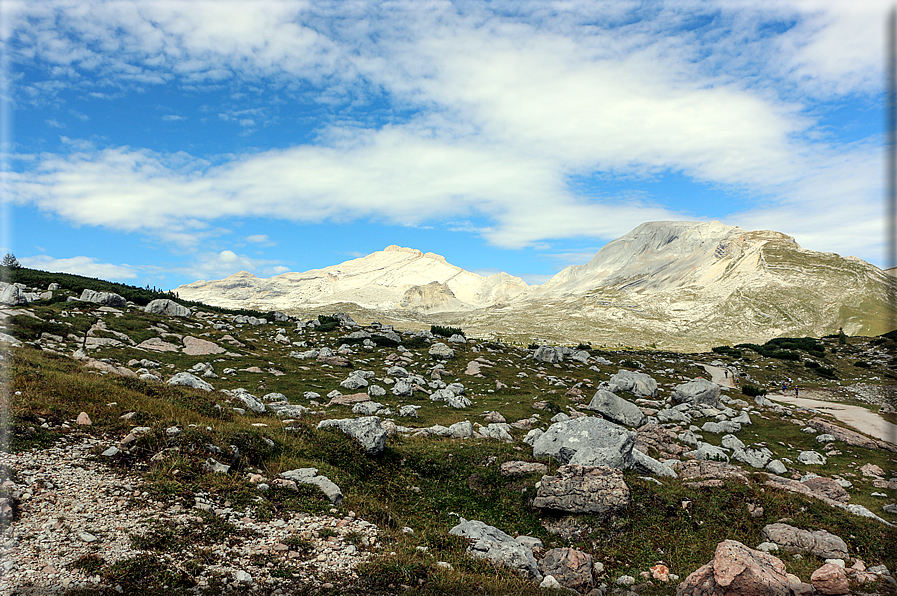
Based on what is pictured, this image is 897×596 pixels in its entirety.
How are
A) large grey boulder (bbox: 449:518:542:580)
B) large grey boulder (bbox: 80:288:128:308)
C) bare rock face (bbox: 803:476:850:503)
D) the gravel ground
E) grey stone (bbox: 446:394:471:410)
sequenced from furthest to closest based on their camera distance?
large grey boulder (bbox: 80:288:128:308) < grey stone (bbox: 446:394:471:410) < bare rock face (bbox: 803:476:850:503) < large grey boulder (bbox: 449:518:542:580) < the gravel ground

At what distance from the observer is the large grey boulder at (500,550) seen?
1220 cm

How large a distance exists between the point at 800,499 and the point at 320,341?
4984 cm

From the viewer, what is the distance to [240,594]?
350 inches

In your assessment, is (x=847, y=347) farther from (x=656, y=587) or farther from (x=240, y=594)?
(x=240, y=594)

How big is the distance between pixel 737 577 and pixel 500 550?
19.9 feet

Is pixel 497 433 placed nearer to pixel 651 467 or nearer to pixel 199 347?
pixel 651 467

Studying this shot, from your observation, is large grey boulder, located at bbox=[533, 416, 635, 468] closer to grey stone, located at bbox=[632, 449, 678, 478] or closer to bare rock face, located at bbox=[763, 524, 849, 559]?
grey stone, located at bbox=[632, 449, 678, 478]

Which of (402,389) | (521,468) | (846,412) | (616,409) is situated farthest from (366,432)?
(846,412)

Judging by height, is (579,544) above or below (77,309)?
below

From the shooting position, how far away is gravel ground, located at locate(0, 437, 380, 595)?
8.41 metres

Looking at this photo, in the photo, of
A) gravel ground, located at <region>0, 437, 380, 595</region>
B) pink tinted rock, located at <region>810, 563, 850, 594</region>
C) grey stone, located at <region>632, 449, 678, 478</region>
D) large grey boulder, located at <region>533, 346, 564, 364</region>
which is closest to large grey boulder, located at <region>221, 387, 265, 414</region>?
gravel ground, located at <region>0, 437, 380, 595</region>

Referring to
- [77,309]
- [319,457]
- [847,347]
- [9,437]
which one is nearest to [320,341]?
[77,309]

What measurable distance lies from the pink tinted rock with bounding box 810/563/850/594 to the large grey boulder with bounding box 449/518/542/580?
7.21 metres

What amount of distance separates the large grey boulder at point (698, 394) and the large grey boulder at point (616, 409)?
514 inches
